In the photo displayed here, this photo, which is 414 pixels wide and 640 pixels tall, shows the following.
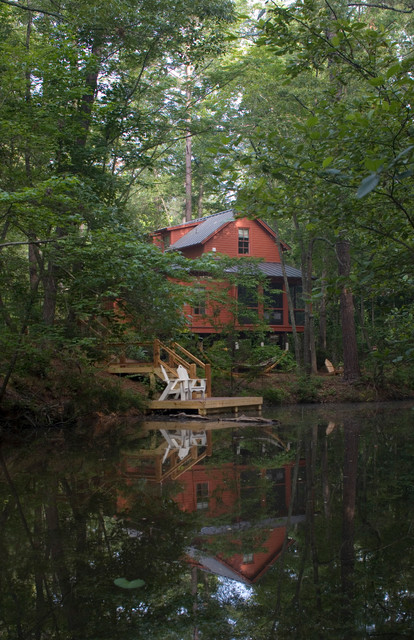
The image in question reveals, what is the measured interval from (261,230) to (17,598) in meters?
28.4

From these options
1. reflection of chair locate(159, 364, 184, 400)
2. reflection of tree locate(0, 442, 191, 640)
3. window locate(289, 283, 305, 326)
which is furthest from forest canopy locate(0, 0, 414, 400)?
window locate(289, 283, 305, 326)

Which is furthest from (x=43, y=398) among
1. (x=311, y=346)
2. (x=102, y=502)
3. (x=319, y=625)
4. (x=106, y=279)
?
(x=311, y=346)

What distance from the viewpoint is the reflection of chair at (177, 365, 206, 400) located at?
1602cm

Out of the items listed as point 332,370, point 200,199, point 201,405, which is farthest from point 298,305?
point 201,405

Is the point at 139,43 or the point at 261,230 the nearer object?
the point at 139,43

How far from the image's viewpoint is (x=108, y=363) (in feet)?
52.5

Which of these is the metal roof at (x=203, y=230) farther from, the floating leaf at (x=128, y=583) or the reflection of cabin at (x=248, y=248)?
the floating leaf at (x=128, y=583)

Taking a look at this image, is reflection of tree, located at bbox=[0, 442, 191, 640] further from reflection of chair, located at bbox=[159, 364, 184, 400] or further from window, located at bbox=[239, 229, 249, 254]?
window, located at bbox=[239, 229, 249, 254]

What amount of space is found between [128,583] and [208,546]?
926 millimetres

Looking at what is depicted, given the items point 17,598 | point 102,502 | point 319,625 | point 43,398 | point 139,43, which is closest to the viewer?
point 319,625

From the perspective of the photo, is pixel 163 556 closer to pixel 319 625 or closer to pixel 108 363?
pixel 319 625

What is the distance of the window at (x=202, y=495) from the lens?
5036 mm

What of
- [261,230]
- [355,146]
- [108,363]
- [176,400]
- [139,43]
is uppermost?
[139,43]

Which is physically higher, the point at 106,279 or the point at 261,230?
the point at 261,230
